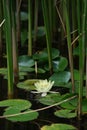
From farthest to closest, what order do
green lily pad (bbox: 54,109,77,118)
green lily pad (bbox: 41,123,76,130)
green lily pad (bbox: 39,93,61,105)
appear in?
green lily pad (bbox: 39,93,61,105) → green lily pad (bbox: 54,109,77,118) → green lily pad (bbox: 41,123,76,130)

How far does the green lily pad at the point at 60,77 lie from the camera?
183 cm

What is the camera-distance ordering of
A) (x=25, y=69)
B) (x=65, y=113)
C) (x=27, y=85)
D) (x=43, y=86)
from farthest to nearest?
(x=25, y=69), (x=27, y=85), (x=43, y=86), (x=65, y=113)

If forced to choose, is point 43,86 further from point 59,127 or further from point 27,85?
point 59,127

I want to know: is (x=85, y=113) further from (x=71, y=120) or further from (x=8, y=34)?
(x=8, y=34)

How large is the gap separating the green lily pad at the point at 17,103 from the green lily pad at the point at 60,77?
11.5 inches

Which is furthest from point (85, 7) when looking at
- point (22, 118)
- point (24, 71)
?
point (24, 71)

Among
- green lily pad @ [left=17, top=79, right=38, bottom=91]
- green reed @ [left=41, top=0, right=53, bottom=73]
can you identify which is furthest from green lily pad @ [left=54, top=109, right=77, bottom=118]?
green reed @ [left=41, top=0, right=53, bottom=73]

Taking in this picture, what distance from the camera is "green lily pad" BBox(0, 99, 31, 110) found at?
1.53 meters

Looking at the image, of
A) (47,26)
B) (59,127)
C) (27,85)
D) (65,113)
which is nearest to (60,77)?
(27,85)

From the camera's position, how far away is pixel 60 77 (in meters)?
1.86

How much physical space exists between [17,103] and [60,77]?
367mm

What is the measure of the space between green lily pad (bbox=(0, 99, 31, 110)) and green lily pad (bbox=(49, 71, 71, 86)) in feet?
0.96

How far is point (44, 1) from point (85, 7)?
485 mm

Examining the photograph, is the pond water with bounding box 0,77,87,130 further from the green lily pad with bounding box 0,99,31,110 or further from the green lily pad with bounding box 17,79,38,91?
the green lily pad with bounding box 17,79,38,91
